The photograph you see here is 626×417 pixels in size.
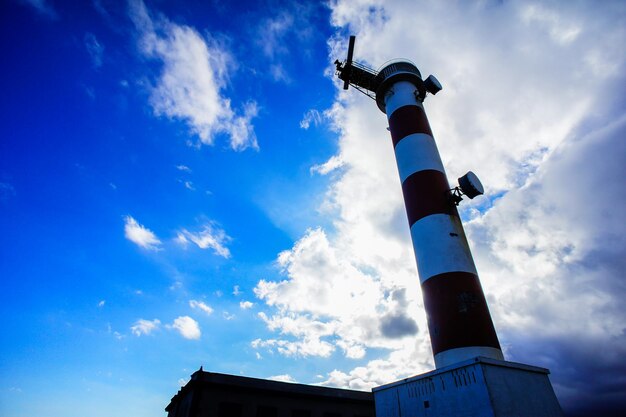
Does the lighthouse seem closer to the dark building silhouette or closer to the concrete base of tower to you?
the concrete base of tower

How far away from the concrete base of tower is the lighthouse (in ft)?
0.07

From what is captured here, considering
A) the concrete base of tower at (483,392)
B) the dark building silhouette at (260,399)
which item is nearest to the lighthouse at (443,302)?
the concrete base of tower at (483,392)

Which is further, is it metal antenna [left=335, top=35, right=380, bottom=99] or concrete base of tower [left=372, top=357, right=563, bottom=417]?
metal antenna [left=335, top=35, right=380, bottom=99]

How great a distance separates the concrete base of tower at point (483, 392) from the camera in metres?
6.75

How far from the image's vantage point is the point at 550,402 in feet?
24.9

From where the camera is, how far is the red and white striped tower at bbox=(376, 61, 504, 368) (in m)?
9.37

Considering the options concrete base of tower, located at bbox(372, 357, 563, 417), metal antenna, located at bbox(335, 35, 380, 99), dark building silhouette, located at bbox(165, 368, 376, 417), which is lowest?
concrete base of tower, located at bbox(372, 357, 563, 417)

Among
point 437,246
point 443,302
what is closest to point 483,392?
point 443,302

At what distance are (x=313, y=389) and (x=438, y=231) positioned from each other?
1040 cm

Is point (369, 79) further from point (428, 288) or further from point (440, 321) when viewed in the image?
point (440, 321)

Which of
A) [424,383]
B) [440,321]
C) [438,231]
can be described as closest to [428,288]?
[440,321]

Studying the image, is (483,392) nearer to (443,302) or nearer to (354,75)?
(443,302)

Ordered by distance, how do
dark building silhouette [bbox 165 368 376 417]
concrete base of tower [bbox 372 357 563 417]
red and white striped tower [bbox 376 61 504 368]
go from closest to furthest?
concrete base of tower [bbox 372 357 563 417] < red and white striped tower [bbox 376 61 504 368] < dark building silhouette [bbox 165 368 376 417]

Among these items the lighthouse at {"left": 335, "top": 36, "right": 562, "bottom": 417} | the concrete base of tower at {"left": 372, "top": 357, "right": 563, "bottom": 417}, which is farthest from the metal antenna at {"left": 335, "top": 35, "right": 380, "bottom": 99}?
the concrete base of tower at {"left": 372, "top": 357, "right": 563, "bottom": 417}
